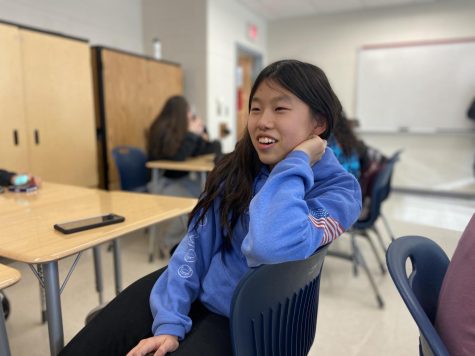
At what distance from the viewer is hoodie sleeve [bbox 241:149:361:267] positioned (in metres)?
0.71

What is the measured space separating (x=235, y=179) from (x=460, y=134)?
481 cm

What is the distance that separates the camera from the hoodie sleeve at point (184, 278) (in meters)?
0.85

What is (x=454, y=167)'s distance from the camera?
480 centimetres

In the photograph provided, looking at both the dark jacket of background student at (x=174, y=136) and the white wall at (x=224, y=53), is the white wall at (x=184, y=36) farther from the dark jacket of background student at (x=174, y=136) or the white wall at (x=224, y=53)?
the dark jacket of background student at (x=174, y=136)

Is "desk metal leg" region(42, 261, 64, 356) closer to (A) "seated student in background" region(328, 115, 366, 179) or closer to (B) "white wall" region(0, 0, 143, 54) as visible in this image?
(A) "seated student in background" region(328, 115, 366, 179)

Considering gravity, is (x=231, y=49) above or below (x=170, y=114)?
above

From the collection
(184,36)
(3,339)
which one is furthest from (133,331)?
(184,36)

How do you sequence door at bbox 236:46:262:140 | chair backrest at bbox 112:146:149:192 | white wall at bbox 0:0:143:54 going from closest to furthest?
1. chair backrest at bbox 112:146:149:192
2. white wall at bbox 0:0:143:54
3. door at bbox 236:46:262:140

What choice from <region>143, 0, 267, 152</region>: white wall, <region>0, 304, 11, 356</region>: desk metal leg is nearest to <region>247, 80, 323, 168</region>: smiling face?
<region>0, 304, 11, 356</region>: desk metal leg

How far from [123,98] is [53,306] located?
2731mm

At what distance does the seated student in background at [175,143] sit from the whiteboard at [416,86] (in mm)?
3176

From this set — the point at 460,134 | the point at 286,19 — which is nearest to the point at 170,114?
the point at 286,19

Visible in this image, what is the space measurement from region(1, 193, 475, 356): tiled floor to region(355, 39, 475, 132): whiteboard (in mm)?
2829

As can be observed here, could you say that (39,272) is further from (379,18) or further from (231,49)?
(379,18)
